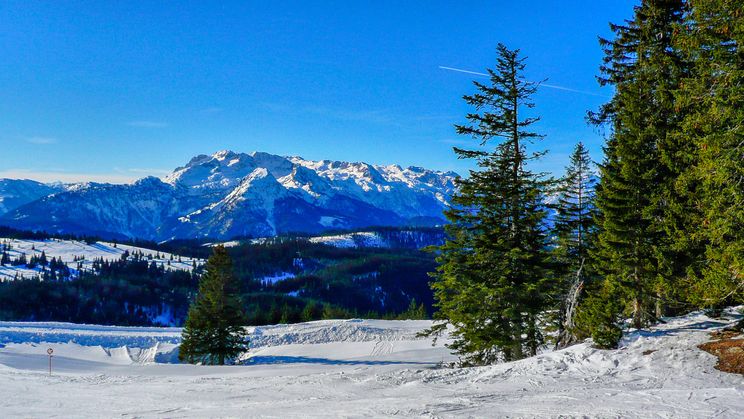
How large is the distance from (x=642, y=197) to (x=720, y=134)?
4.21 metres

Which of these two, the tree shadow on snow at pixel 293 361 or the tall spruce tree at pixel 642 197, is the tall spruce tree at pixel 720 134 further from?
the tree shadow on snow at pixel 293 361

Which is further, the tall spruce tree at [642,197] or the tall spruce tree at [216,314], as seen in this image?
the tall spruce tree at [216,314]

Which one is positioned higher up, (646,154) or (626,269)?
(646,154)

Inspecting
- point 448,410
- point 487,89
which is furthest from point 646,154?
point 448,410

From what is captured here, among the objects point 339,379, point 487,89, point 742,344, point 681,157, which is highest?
point 487,89

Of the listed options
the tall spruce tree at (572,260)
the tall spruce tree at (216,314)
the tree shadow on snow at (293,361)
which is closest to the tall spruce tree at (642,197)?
the tall spruce tree at (572,260)

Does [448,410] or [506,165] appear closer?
[448,410]

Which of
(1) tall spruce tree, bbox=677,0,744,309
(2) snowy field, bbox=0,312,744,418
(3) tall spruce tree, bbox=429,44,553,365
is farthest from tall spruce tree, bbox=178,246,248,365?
(1) tall spruce tree, bbox=677,0,744,309

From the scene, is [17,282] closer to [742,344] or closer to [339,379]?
[339,379]

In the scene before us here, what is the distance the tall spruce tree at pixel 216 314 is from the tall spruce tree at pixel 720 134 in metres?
30.0

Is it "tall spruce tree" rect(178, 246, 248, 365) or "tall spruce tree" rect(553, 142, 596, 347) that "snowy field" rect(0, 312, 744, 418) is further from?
"tall spruce tree" rect(178, 246, 248, 365)

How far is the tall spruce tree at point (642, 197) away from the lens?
51.6ft

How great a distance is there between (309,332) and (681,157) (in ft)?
140

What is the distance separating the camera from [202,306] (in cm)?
3488
